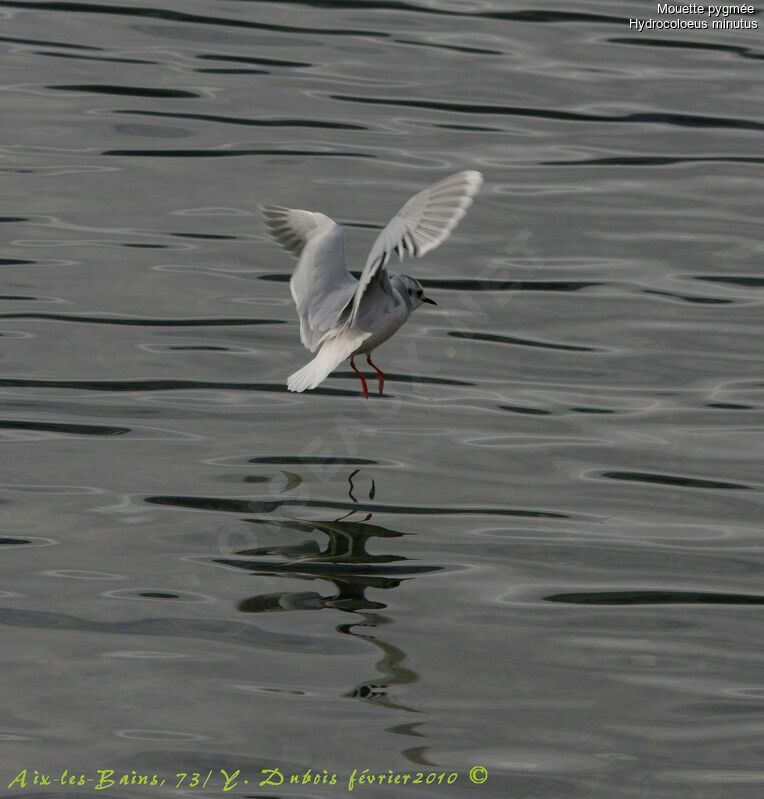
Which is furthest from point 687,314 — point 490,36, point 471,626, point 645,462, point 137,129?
point 490,36

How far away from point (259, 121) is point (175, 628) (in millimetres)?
7219

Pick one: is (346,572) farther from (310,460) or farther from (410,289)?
(410,289)

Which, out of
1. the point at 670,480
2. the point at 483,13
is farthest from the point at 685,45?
the point at 670,480

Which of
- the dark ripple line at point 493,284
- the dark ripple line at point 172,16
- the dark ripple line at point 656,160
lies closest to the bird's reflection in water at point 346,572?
the dark ripple line at point 493,284

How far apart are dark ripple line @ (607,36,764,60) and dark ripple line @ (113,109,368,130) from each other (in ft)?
11.7

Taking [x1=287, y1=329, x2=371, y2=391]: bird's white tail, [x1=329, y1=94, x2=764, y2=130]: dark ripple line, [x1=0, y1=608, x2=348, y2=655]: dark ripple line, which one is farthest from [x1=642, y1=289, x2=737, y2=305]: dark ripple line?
[x1=0, y1=608, x2=348, y2=655]: dark ripple line

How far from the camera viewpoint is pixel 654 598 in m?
6.57

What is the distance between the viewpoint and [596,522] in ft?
23.6

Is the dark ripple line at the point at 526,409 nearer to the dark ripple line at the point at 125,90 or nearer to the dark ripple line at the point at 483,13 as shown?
the dark ripple line at the point at 125,90

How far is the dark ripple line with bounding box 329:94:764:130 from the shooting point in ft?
42.9

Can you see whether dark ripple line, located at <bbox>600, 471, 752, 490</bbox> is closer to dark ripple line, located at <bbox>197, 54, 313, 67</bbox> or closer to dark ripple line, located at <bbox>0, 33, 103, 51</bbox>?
dark ripple line, located at <bbox>197, 54, 313, 67</bbox>

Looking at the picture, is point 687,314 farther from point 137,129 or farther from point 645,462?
point 137,129

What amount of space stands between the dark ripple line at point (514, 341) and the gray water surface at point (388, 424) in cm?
4

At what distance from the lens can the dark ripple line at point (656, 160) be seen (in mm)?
12195
